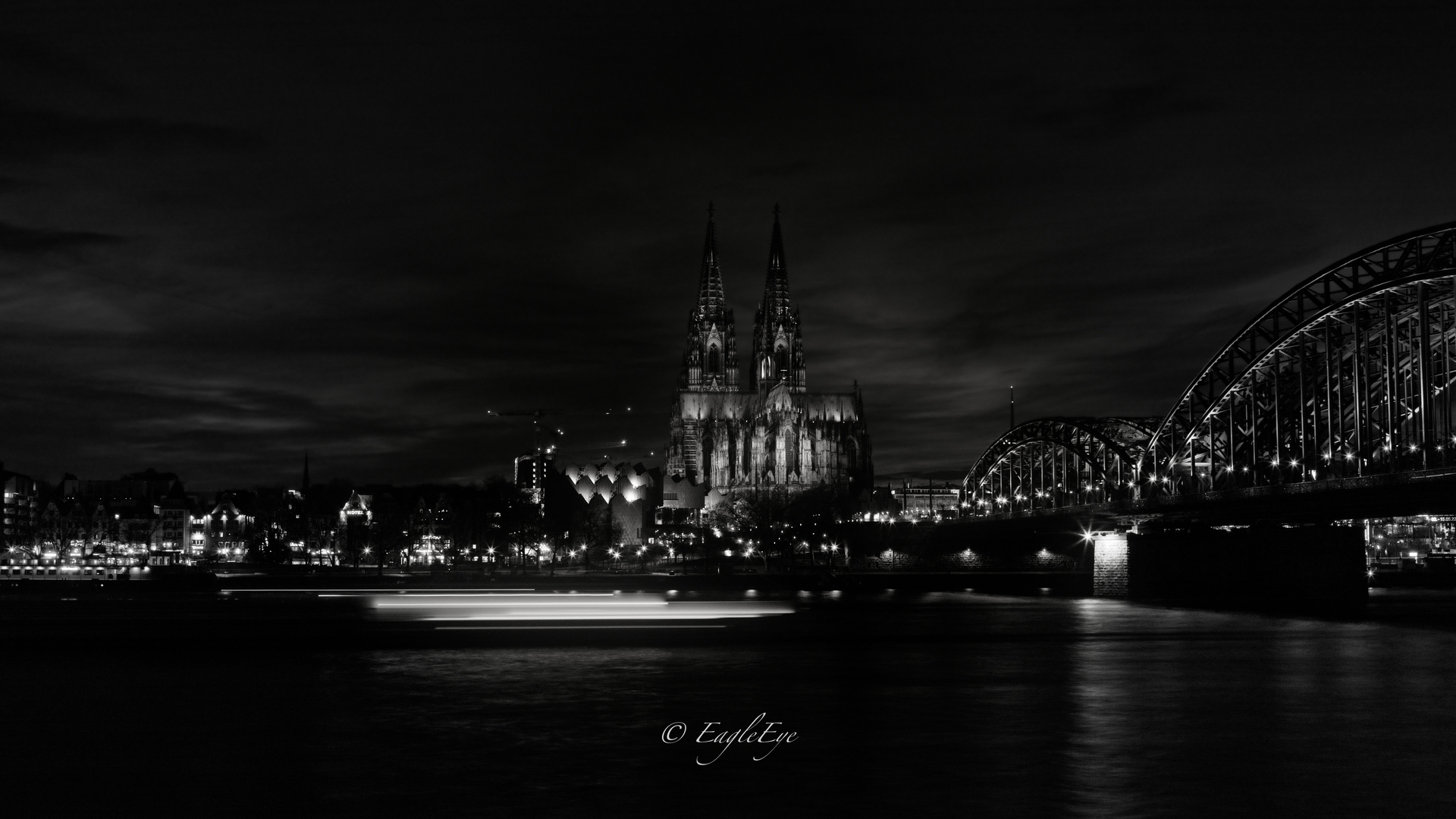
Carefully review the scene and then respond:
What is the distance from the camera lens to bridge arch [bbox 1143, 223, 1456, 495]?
7669cm

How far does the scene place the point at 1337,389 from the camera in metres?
92.6

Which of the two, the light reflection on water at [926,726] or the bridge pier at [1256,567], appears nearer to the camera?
the light reflection on water at [926,726]

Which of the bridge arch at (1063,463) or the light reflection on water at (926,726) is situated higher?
the bridge arch at (1063,463)

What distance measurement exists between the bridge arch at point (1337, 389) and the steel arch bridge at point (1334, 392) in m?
0.10

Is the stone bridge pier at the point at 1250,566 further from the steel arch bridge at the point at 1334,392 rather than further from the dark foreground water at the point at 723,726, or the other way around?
the dark foreground water at the point at 723,726

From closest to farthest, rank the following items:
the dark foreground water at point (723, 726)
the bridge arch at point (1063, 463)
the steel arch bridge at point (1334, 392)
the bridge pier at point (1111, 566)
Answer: the dark foreground water at point (723, 726), the steel arch bridge at point (1334, 392), the bridge pier at point (1111, 566), the bridge arch at point (1063, 463)

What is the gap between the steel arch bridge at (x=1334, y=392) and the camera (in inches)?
3014

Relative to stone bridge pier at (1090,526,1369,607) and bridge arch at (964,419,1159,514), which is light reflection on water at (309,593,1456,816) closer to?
stone bridge pier at (1090,526,1369,607)

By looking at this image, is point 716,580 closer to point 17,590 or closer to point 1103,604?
point 1103,604

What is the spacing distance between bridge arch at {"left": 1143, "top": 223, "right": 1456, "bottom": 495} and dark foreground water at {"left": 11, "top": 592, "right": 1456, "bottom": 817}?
37145 mm

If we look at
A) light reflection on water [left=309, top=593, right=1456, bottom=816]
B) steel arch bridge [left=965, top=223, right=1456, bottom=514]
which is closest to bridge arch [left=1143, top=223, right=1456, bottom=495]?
steel arch bridge [left=965, top=223, right=1456, bottom=514]

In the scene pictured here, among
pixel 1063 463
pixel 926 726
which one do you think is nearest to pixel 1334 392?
pixel 1063 463

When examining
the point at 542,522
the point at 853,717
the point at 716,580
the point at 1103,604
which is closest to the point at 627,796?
the point at 853,717

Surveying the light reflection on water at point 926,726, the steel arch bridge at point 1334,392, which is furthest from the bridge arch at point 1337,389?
the light reflection on water at point 926,726
